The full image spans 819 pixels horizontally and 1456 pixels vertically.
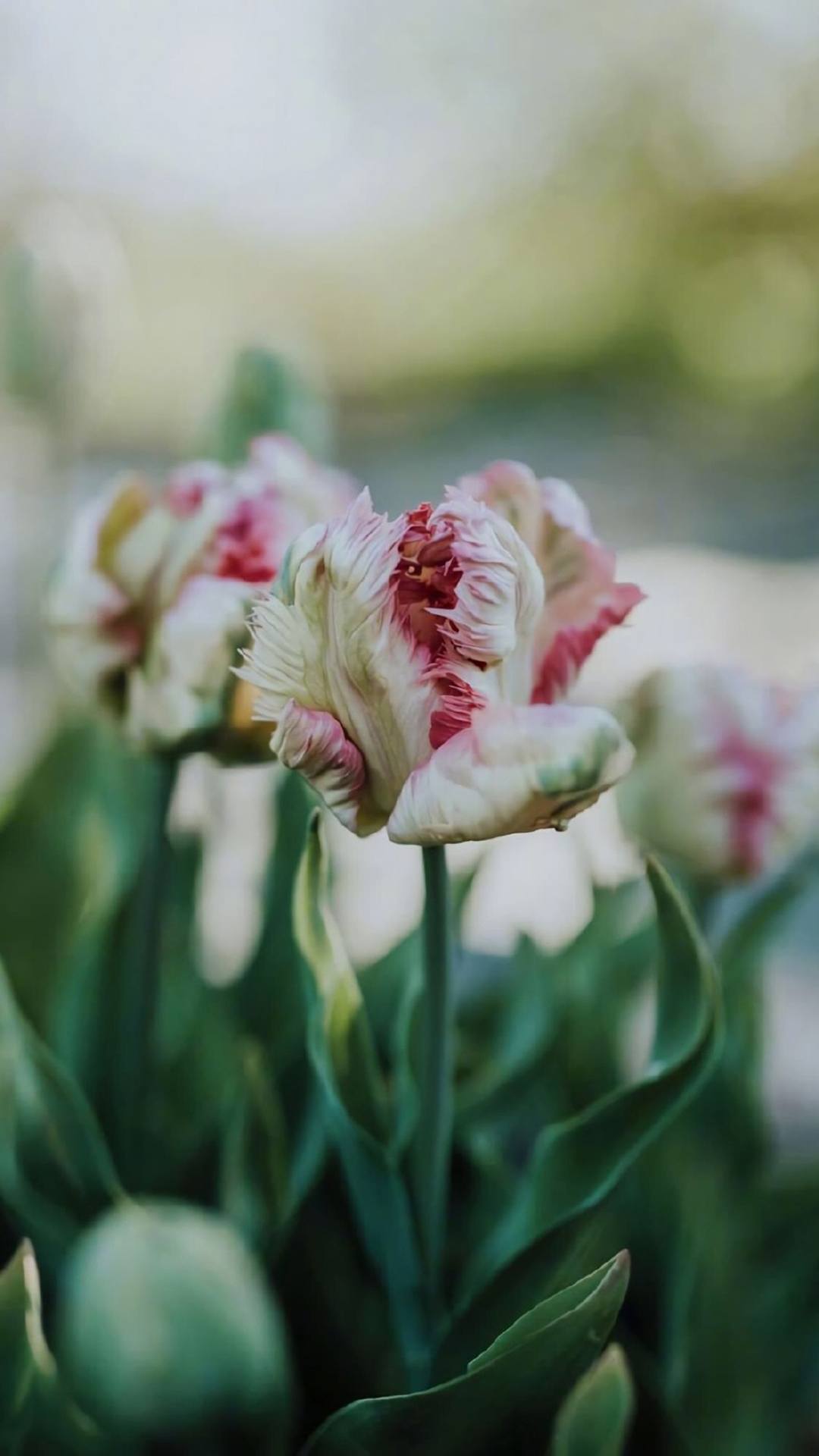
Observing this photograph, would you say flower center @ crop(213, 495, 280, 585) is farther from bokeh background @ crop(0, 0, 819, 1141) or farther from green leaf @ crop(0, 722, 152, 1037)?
bokeh background @ crop(0, 0, 819, 1141)

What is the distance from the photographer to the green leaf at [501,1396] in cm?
25

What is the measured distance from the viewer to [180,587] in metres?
0.31

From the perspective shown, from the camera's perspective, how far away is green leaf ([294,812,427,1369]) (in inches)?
10.6

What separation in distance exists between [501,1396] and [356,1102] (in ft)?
0.19

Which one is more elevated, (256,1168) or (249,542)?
(249,542)

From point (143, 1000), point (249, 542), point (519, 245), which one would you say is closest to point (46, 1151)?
point (143, 1000)

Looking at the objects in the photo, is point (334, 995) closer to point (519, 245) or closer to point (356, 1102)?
point (356, 1102)

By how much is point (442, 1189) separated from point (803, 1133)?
28 centimetres

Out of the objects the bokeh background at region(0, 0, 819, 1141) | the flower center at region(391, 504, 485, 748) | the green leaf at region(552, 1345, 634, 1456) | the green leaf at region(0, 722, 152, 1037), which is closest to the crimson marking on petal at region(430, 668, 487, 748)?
the flower center at region(391, 504, 485, 748)

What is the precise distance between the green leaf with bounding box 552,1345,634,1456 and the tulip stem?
46 mm

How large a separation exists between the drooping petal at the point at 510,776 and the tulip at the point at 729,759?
0.12 m

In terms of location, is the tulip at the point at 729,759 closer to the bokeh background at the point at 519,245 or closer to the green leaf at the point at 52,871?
the green leaf at the point at 52,871

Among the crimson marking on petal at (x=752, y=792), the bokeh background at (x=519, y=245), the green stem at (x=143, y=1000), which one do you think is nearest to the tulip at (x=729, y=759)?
the crimson marking on petal at (x=752, y=792)

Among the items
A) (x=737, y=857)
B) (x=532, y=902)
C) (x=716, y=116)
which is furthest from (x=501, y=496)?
(x=716, y=116)
